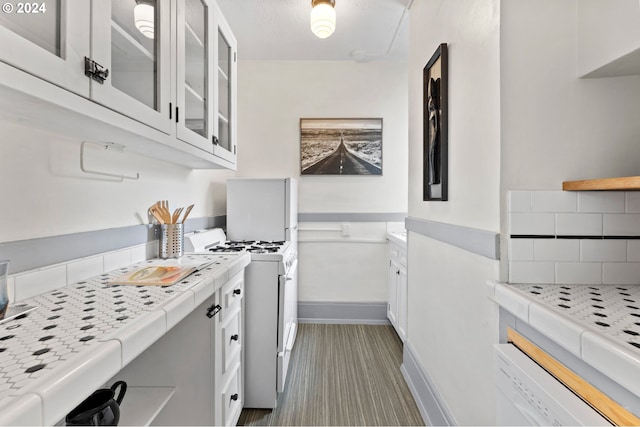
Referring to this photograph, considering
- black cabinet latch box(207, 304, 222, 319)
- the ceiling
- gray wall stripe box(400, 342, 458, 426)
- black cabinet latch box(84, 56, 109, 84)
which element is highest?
the ceiling

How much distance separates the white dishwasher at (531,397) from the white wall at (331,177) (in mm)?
2102

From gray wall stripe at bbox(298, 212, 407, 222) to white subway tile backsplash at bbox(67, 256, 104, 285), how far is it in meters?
1.97

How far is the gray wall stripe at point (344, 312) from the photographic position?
2.95 meters

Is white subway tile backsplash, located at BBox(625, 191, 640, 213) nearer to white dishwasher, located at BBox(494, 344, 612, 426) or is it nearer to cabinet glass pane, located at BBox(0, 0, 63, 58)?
white dishwasher, located at BBox(494, 344, 612, 426)

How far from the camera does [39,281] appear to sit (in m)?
0.93

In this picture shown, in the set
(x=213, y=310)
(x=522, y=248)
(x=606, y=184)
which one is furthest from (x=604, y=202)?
(x=213, y=310)

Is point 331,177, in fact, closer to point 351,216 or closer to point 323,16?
point 351,216

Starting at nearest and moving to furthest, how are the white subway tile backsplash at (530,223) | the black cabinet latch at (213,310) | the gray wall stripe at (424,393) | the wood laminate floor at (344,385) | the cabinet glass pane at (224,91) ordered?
the white subway tile backsplash at (530,223) < the black cabinet latch at (213,310) < the gray wall stripe at (424,393) < the wood laminate floor at (344,385) < the cabinet glass pane at (224,91)

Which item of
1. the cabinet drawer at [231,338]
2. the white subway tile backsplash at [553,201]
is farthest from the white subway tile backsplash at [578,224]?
the cabinet drawer at [231,338]

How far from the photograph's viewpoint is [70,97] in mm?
728

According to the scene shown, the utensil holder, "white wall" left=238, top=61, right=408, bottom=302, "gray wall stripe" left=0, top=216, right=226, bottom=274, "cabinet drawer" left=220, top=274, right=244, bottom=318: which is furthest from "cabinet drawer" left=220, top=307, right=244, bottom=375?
"white wall" left=238, top=61, right=408, bottom=302

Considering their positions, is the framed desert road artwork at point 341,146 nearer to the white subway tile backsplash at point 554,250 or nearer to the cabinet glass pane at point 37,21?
the white subway tile backsplash at point 554,250

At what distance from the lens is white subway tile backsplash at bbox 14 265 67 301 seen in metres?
0.87

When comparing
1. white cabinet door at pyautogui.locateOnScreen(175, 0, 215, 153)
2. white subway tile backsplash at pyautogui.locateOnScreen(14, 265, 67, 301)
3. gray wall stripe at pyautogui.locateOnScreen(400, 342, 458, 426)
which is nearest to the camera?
white subway tile backsplash at pyautogui.locateOnScreen(14, 265, 67, 301)
